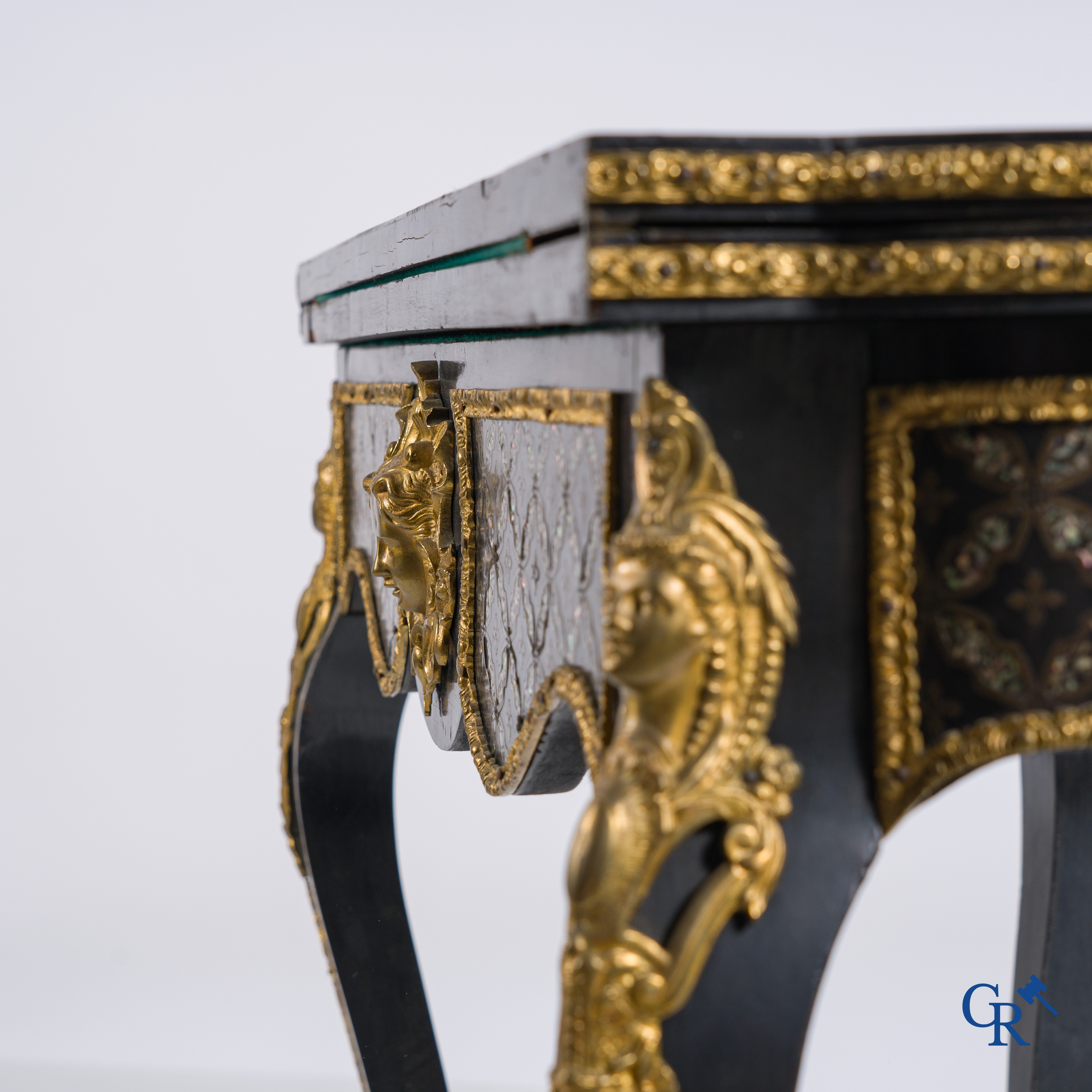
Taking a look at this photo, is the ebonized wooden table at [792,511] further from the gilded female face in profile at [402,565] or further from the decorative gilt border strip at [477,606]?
the gilded female face in profile at [402,565]

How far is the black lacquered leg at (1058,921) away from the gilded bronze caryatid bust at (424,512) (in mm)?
567

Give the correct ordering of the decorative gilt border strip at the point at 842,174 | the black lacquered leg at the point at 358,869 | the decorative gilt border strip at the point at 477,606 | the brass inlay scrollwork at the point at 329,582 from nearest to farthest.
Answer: the decorative gilt border strip at the point at 842,174 < the decorative gilt border strip at the point at 477,606 < the brass inlay scrollwork at the point at 329,582 < the black lacquered leg at the point at 358,869

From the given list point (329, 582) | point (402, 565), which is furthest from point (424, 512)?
point (329, 582)

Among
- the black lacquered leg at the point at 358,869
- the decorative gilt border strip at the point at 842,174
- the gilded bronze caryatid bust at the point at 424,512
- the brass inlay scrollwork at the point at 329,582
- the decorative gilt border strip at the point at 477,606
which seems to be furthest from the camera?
the black lacquered leg at the point at 358,869

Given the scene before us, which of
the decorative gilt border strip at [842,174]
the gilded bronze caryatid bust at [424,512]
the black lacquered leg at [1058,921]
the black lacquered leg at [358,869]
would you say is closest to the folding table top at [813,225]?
the decorative gilt border strip at [842,174]

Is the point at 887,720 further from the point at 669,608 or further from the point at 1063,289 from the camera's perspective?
the point at 1063,289

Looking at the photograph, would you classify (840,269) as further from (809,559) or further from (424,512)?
(424,512)

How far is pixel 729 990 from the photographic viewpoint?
38.5 inches

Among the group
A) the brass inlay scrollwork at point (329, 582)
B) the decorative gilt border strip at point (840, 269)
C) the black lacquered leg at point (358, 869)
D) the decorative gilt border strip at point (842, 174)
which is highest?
the decorative gilt border strip at point (842, 174)

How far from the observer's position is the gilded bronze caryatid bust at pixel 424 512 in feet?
4.96

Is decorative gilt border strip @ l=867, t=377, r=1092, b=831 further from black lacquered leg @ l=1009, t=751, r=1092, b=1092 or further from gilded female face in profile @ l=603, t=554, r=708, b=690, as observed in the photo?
black lacquered leg @ l=1009, t=751, r=1092, b=1092

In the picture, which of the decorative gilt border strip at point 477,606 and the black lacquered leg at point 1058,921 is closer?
the decorative gilt border strip at point 477,606

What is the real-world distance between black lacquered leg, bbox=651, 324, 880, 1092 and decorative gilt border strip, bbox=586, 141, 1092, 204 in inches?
3.1

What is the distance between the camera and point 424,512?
5.09 feet
